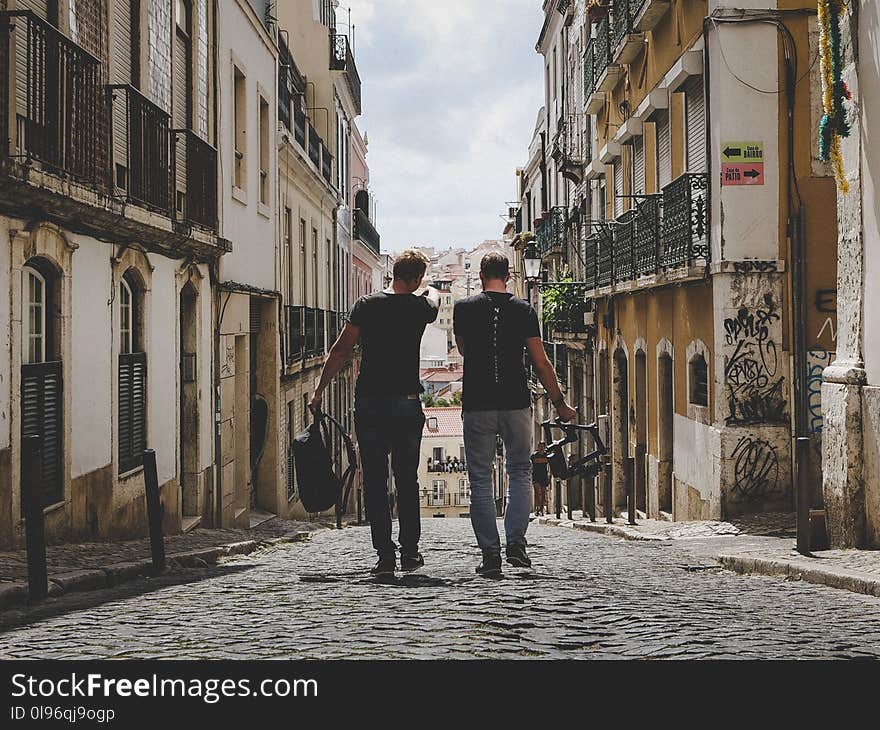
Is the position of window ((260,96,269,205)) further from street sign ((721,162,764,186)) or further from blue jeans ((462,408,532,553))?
blue jeans ((462,408,532,553))

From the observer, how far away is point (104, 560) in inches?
340

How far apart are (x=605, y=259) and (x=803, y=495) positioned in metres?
12.5

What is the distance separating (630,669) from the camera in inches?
152

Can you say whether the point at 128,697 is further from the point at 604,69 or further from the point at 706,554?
the point at 604,69

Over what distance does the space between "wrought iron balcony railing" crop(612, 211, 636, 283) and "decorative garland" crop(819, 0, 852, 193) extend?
7.94m

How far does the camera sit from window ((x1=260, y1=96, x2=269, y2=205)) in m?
19.2

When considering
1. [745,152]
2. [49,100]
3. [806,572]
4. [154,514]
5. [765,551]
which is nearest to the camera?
[806,572]

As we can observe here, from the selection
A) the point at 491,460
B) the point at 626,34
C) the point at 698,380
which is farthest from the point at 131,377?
the point at 626,34

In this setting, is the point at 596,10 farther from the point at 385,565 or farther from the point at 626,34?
the point at 385,565

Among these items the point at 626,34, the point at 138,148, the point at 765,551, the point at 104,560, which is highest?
the point at 626,34

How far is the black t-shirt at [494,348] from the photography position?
22.7 ft

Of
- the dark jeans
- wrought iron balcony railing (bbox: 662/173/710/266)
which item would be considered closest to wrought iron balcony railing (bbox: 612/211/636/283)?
wrought iron balcony railing (bbox: 662/173/710/266)

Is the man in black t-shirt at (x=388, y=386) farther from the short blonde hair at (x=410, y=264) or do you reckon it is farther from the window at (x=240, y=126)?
the window at (x=240, y=126)

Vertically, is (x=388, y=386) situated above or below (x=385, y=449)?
above
